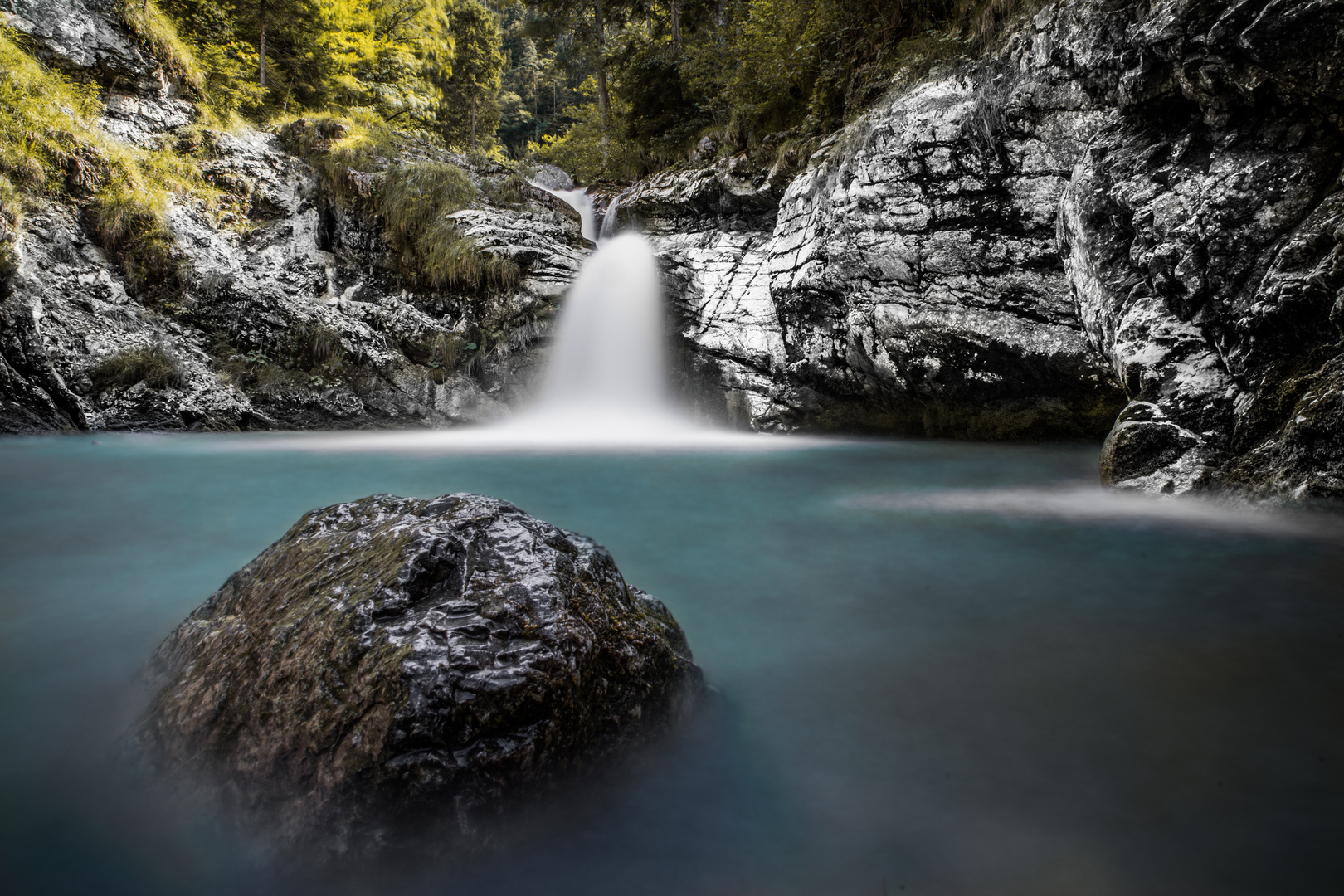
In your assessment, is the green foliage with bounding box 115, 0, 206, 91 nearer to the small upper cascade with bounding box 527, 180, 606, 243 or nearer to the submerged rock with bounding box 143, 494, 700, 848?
the small upper cascade with bounding box 527, 180, 606, 243

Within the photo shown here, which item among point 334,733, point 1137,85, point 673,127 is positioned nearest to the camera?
point 334,733

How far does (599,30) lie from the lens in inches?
722

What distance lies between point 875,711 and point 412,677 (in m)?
1.38

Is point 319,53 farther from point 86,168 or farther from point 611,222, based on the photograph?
point 611,222

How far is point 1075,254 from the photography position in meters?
6.12

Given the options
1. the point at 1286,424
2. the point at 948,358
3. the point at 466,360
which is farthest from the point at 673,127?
the point at 1286,424

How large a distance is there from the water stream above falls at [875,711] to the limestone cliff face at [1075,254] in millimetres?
912

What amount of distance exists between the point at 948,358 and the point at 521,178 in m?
8.58

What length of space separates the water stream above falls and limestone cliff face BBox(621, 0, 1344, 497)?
0.91m

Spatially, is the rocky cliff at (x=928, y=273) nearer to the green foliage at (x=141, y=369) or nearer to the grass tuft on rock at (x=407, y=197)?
the green foliage at (x=141, y=369)

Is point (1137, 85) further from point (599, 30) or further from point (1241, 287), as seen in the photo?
point (599, 30)

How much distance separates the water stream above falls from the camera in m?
1.50

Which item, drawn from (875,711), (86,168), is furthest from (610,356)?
(875,711)

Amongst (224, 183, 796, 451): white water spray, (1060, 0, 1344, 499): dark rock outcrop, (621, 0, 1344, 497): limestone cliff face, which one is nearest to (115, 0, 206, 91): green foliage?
(224, 183, 796, 451): white water spray
